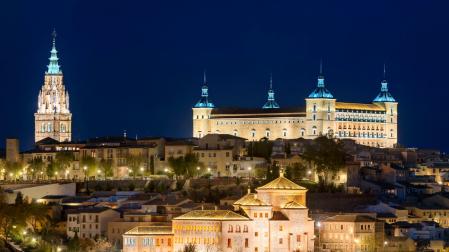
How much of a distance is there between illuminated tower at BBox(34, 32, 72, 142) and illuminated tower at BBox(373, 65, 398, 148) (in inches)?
1064

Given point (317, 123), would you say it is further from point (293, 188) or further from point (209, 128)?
point (293, 188)

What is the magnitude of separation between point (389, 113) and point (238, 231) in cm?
6420

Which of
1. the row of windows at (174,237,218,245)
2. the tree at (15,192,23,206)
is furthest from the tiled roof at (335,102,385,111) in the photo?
→ the row of windows at (174,237,218,245)

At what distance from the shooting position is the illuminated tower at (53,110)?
11694cm

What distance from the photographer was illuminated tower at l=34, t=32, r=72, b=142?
11694cm

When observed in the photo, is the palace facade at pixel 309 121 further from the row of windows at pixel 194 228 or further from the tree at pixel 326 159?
the row of windows at pixel 194 228

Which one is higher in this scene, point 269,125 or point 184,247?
point 269,125

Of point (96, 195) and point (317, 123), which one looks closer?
point (96, 195)

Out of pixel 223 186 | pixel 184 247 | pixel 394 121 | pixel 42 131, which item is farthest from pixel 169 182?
pixel 394 121

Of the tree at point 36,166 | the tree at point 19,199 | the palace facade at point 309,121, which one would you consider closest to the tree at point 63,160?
the tree at point 36,166

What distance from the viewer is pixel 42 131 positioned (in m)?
117

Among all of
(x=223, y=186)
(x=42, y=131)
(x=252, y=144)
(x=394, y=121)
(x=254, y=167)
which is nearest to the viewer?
(x=223, y=186)

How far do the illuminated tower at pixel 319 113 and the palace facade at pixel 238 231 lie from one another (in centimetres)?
5300

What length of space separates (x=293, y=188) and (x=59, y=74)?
2137 inches
